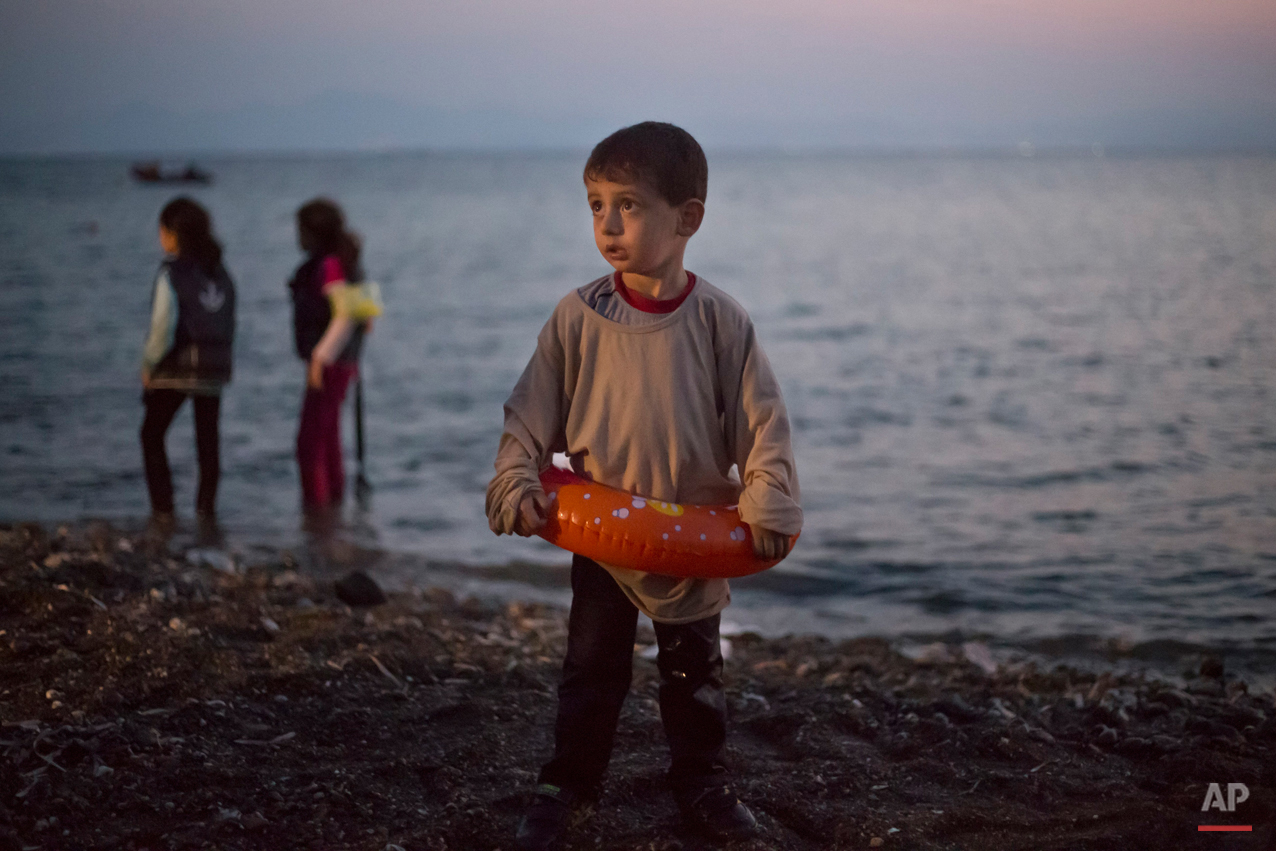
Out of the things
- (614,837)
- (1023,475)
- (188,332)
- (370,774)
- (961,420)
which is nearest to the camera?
(614,837)

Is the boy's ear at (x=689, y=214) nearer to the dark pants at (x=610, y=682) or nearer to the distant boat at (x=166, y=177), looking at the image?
the dark pants at (x=610, y=682)

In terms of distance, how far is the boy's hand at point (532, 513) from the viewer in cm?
283

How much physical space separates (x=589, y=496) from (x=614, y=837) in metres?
1.03

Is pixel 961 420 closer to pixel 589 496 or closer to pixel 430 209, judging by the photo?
pixel 589 496

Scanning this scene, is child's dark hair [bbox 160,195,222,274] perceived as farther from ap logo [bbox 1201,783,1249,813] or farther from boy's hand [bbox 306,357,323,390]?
ap logo [bbox 1201,783,1249,813]

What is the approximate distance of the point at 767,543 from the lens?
281 cm

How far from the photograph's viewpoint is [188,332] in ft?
22.2

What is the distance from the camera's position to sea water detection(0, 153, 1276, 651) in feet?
22.1

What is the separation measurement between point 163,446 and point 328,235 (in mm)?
1812

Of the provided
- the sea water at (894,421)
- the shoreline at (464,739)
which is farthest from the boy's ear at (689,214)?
the sea water at (894,421)

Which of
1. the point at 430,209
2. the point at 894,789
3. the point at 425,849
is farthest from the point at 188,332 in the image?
the point at 430,209

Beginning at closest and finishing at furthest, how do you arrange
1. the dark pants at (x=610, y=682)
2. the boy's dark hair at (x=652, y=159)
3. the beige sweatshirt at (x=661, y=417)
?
the boy's dark hair at (x=652, y=159)
the beige sweatshirt at (x=661, y=417)
the dark pants at (x=610, y=682)

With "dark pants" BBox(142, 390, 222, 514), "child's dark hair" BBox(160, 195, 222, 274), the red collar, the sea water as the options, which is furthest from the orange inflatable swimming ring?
"dark pants" BBox(142, 390, 222, 514)

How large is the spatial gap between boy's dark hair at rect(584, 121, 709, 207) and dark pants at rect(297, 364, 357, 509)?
4.92m
